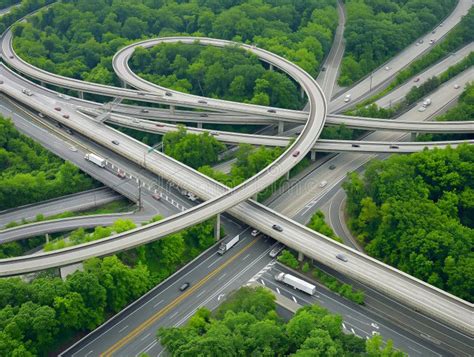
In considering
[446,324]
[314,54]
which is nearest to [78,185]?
[446,324]

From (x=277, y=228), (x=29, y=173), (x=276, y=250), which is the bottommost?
(x=276, y=250)

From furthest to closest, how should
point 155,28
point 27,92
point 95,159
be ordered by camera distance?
point 155,28
point 27,92
point 95,159

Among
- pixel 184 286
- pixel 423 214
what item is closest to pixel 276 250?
pixel 184 286

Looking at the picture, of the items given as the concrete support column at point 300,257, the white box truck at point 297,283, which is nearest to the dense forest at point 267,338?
the white box truck at point 297,283

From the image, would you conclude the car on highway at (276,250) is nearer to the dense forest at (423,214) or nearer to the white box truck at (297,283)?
the white box truck at (297,283)

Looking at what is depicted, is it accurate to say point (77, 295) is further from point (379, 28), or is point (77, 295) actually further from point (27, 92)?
point (379, 28)

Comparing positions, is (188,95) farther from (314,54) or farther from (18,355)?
(18,355)
